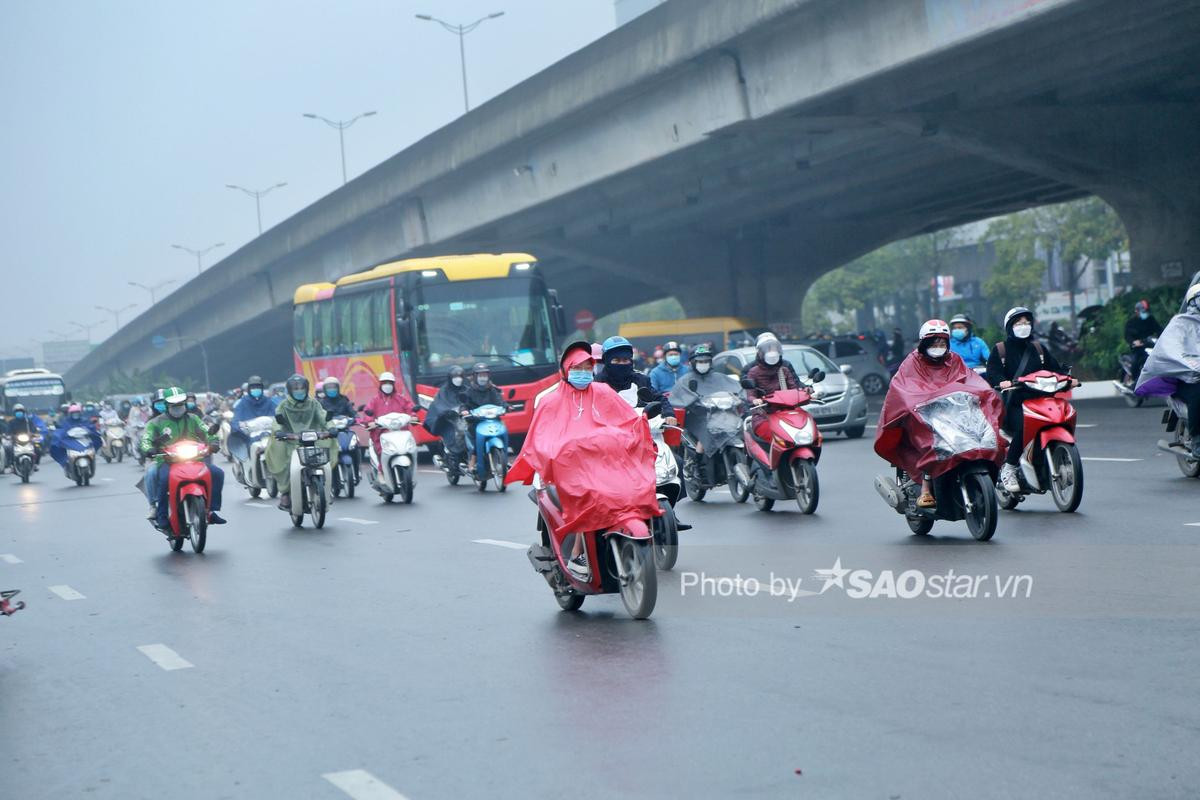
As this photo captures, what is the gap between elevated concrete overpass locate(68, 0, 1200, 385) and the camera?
26562mm

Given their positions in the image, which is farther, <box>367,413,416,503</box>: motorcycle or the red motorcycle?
<box>367,413,416,503</box>: motorcycle

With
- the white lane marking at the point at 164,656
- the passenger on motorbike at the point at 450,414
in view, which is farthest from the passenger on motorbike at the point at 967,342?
the white lane marking at the point at 164,656

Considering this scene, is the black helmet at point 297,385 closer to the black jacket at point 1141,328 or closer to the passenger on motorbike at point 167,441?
the passenger on motorbike at point 167,441

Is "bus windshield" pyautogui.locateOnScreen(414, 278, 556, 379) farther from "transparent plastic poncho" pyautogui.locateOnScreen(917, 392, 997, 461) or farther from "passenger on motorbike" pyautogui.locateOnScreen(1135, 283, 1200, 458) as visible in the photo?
"transparent plastic poncho" pyautogui.locateOnScreen(917, 392, 997, 461)

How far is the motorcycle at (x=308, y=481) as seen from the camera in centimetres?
1728

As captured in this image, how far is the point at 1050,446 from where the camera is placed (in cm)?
1321

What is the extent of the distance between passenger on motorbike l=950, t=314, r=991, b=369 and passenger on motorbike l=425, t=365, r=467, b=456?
6296 millimetres

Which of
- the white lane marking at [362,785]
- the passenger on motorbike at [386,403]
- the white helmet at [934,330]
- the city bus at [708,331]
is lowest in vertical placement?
the white lane marking at [362,785]

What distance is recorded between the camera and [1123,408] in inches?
1048

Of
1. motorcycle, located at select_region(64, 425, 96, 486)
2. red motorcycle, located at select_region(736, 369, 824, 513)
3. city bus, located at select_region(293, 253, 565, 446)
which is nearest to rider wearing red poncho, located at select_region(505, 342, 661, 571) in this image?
red motorcycle, located at select_region(736, 369, 824, 513)

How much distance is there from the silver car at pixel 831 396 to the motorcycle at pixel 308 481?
32.3 ft

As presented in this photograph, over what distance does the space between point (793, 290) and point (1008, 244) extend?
60.2 feet

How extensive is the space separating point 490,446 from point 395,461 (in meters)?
1.48

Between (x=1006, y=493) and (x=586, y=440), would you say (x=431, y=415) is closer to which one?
(x=1006, y=493)
